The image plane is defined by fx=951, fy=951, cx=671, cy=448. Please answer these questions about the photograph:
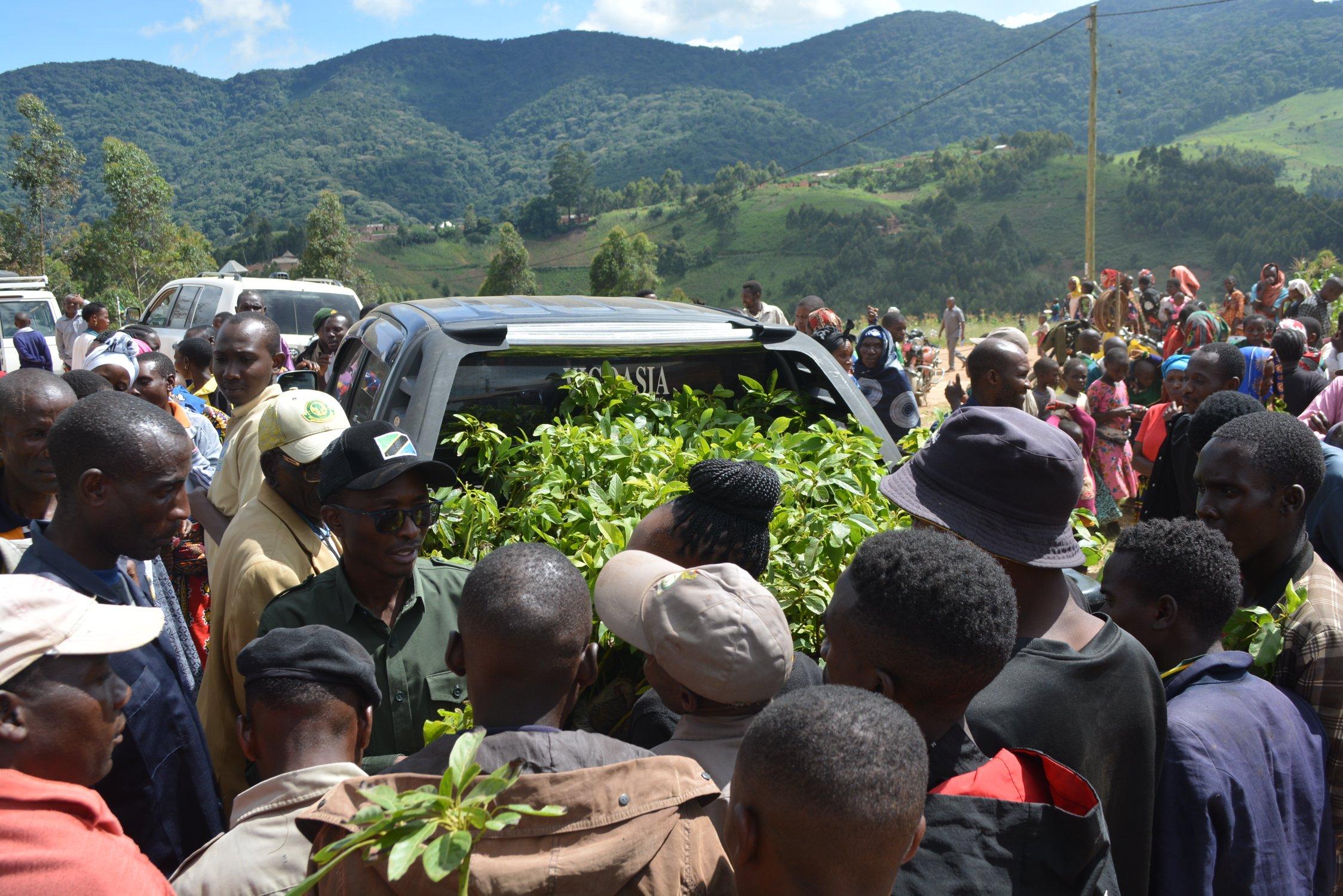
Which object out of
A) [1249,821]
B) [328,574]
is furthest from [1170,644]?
[328,574]

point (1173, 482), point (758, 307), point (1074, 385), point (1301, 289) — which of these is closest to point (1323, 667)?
point (1173, 482)

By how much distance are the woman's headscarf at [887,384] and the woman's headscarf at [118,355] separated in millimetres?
4619

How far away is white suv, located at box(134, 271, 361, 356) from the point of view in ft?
45.3

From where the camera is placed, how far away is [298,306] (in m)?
14.2

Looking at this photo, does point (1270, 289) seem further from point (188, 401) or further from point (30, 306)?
point (30, 306)

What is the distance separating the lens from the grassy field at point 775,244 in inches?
2726

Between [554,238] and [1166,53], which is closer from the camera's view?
[554,238]

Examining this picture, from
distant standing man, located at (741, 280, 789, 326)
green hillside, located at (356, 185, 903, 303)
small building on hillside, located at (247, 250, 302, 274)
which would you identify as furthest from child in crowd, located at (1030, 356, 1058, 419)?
small building on hillside, located at (247, 250, 302, 274)

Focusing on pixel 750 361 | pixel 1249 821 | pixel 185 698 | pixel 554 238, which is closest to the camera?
pixel 1249 821

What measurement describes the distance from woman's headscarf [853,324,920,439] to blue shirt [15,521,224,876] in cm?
509

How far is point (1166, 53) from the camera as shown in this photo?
189625 mm

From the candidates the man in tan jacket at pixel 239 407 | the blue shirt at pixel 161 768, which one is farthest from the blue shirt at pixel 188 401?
the blue shirt at pixel 161 768

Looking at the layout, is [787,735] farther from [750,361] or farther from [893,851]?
[750,361]

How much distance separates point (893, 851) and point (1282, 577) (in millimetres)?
1965
